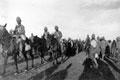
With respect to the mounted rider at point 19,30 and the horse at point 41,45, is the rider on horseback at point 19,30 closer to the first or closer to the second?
the mounted rider at point 19,30

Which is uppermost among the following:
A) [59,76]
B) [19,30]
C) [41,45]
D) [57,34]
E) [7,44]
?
[19,30]

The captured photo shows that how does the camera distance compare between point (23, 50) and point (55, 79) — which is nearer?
point (55, 79)

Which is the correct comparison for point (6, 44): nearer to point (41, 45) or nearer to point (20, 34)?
point (20, 34)

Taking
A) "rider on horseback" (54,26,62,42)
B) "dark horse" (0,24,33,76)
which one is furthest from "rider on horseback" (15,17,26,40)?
"rider on horseback" (54,26,62,42)

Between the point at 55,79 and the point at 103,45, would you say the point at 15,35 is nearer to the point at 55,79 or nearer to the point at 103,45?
the point at 55,79

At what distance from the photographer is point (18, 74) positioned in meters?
12.9

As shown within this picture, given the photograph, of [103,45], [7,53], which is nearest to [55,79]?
[7,53]

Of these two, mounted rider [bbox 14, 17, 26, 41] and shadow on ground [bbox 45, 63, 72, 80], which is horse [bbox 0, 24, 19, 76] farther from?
shadow on ground [bbox 45, 63, 72, 80]

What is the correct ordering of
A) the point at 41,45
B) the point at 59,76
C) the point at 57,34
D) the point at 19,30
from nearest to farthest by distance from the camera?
1. the point at 59,76
2. the point at 19,30
3. the point at 57,34
4. the point at 41,45

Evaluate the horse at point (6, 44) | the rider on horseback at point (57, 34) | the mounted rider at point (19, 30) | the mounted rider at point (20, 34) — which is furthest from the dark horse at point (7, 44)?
the rider on horseback at point (57, 34)

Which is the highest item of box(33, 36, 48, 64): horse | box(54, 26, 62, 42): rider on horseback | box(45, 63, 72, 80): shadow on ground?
box(54, 26, 62, 42): rider on horseback

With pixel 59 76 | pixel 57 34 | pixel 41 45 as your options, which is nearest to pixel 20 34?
pixel 59 76

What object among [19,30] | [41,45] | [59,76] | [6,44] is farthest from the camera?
[41,45]

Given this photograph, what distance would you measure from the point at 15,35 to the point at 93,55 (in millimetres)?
4973
